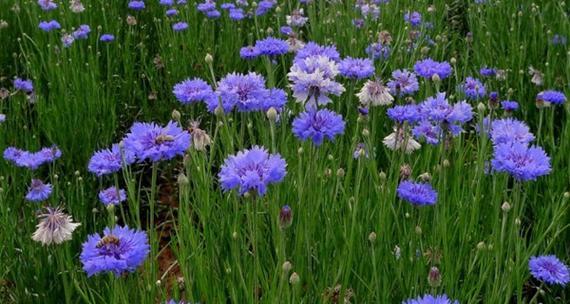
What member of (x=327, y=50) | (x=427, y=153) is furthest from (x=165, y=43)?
(x=427, y=153)

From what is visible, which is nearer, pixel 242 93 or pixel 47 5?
pixel 242 93

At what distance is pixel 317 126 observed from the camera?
1.66 metres

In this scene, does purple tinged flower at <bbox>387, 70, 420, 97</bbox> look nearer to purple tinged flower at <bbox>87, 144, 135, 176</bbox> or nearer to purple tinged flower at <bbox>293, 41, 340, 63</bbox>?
purple tinged flower at <bbox>293, 41, 340, 63</bbox>

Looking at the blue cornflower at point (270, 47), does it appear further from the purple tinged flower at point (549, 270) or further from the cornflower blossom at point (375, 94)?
the purple tinged flower at point (549, 270)

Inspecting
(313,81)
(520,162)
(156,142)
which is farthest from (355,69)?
(156,142)

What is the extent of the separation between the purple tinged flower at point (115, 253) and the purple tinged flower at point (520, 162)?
31.6 inches

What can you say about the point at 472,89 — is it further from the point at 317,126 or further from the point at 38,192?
the point at 38,192

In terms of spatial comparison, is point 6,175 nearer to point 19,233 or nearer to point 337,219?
point 19,233


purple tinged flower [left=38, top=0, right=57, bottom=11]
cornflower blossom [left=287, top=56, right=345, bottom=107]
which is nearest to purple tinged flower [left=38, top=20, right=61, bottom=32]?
purple tinged flower [left=38, top=0, right=57, bottom=11]

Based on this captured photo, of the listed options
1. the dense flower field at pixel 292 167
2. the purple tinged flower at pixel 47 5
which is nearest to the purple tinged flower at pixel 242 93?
the dense flower field at pixel 292 167

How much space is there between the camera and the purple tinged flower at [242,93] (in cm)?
180

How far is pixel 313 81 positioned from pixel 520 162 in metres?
0.55

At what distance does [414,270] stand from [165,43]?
2.31 metres

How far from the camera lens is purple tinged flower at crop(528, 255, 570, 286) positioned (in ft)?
5.57
